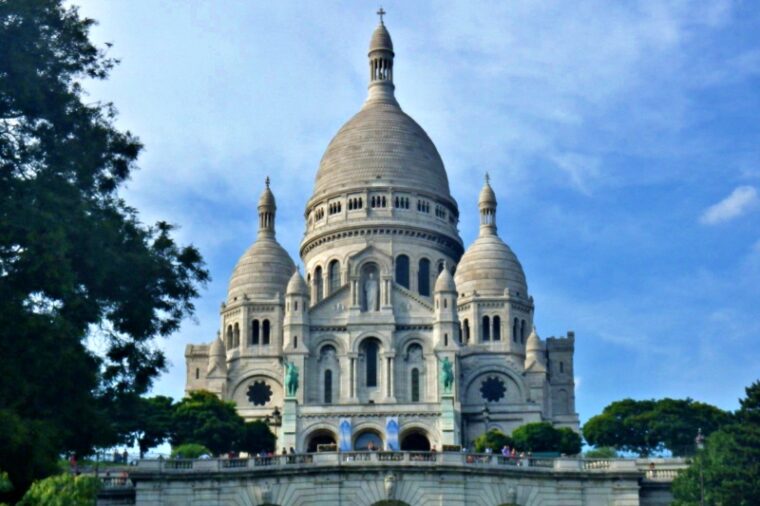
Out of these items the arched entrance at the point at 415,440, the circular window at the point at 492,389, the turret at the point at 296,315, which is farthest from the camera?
the circular window at the point at 492,389

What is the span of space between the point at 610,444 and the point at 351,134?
40630 millimetres

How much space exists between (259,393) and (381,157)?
866 inches

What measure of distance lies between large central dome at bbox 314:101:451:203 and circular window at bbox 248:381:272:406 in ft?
58.7

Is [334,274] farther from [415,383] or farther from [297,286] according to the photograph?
[415,383]

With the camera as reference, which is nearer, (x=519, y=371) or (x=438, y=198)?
(x=519, y=371)

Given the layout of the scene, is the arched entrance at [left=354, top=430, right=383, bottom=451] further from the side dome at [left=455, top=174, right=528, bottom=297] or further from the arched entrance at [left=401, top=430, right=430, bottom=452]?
the side dome at [left=455, top=174, right=528, bottom=297]

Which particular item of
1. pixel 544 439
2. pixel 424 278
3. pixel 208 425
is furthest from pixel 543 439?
pixel 424 278

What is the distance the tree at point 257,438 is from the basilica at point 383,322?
4.98 ft

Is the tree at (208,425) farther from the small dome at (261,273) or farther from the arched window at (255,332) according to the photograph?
the small dome at (261,273)

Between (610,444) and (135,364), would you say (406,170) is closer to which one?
(610,444)

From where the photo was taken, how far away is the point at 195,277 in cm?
5403

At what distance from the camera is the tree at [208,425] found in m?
96.0

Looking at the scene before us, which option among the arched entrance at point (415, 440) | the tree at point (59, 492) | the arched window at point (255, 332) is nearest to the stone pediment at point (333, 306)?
the arched window at point (255, 332)

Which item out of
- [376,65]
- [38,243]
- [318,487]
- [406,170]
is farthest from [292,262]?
[38,243]
